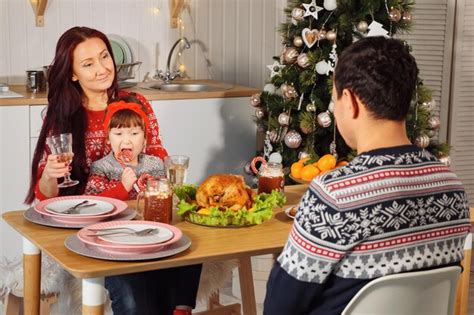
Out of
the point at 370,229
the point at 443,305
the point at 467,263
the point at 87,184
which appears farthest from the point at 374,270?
the point at 87,184

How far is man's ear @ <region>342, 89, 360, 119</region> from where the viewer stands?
1843 millimetres

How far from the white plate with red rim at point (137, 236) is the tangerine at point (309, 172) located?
0.65 meters

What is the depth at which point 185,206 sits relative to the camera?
8.31 ft

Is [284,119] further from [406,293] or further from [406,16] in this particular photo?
[406,293]

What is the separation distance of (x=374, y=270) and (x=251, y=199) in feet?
2.85

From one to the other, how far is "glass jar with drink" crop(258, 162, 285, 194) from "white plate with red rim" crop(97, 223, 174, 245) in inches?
18.9

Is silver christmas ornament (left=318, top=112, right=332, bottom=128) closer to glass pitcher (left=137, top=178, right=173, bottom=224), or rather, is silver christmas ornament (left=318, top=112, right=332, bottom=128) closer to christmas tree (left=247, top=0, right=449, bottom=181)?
christmas tree (left=247, top=0, right=449, bottom=181)

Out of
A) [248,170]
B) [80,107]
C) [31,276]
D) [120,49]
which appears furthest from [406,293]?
[120,49]

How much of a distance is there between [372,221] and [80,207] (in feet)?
3.57

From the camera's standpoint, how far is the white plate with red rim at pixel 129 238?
2.18 meters

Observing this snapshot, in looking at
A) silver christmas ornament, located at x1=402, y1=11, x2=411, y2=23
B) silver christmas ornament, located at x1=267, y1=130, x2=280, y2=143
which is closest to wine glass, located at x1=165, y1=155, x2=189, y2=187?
silver christmas ornament, located at x1=267, y1=130, x2=280, y2=143

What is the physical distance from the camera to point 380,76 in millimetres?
1811

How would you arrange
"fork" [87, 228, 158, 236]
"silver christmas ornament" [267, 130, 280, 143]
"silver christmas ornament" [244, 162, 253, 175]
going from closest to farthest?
1. "fork" [87, 228, 158, 236]
2. "silver christmas ornament" [267, 130, 280, 143]
3. "silver christmas ornament" [244, 162, 253, 175]

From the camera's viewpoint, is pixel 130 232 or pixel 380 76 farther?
pixel 130 232
